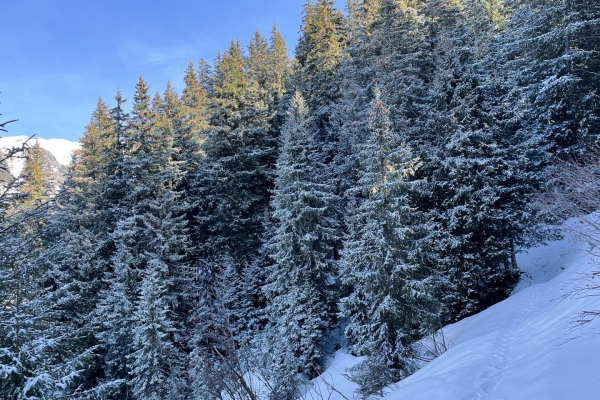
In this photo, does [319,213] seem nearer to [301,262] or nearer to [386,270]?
[301,262]

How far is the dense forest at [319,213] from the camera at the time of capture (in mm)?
11242

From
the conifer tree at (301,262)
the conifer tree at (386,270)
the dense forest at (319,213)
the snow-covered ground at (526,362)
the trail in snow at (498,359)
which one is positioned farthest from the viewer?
the conifer tree at (301,262)

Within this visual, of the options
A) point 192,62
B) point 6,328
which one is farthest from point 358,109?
point 192,62

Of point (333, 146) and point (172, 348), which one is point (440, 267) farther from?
point (172, 348)

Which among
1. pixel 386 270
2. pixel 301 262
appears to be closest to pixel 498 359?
pixel 386 270

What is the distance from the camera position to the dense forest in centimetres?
1124

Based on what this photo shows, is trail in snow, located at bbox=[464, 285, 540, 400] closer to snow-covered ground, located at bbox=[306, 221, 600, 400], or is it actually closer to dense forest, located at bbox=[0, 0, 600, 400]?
snow-covered ground, located at bbox=[306, 221, 600, 400]

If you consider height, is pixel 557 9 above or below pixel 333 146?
above

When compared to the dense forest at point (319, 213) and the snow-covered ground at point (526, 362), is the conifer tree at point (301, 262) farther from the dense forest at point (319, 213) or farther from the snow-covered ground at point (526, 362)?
the snow-covered ground at point (526, 362)

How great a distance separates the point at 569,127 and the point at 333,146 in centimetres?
1255

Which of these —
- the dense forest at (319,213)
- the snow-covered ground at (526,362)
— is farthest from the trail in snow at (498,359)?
the dense forest at (319,213)

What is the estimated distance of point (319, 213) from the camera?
17.6 metres

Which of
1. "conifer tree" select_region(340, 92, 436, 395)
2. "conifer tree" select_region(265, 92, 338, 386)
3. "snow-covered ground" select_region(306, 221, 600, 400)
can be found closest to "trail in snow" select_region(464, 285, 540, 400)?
"snow-covered ground" select_region(306, 221, 600, 400)

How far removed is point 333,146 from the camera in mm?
22875
